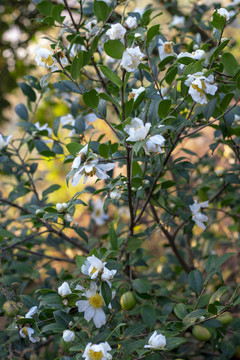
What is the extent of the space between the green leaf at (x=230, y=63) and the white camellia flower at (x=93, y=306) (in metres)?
0.56

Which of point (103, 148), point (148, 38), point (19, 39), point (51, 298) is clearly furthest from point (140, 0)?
point (51, 298)

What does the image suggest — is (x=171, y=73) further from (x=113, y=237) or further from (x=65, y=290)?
(x=65, y=290)

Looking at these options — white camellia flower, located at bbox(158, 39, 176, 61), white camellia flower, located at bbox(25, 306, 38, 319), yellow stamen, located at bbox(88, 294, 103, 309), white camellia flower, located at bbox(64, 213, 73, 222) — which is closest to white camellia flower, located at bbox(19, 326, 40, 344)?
white camellia flower, located at bbox(25, 306, 38, 319)

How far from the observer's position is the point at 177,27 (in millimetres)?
1556

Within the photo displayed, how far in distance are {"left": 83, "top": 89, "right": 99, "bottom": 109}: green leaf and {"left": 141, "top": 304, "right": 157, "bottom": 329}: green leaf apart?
1.71ft

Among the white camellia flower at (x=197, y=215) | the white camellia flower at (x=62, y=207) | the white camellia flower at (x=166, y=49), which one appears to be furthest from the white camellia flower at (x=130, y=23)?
the white camellia flower at (x=197, y=215)

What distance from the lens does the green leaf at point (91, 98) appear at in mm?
799

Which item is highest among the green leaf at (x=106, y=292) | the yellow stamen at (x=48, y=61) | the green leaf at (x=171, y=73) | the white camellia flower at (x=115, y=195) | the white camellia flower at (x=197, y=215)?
the yellow stamen at (x=48, y=61)

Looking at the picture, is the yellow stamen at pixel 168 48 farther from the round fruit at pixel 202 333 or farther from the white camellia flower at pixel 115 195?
the round fruit at pixel 202 333

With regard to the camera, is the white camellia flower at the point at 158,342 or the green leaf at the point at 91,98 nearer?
the white camellia flower at the point at 158,342

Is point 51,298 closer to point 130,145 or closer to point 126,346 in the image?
point 126,346

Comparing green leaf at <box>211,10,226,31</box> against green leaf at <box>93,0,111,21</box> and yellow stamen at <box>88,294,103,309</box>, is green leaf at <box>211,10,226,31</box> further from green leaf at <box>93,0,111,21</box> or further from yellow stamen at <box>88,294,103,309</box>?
yellow stamen at <box>88,294,103,309</box>

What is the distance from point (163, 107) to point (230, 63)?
220 mm

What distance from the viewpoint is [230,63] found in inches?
34.8
